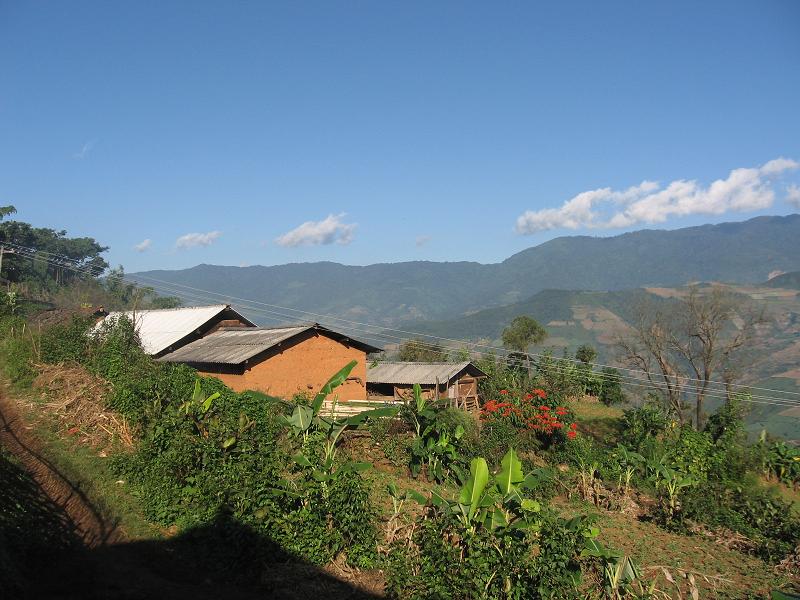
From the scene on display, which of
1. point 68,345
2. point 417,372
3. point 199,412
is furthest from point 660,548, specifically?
point 417,372

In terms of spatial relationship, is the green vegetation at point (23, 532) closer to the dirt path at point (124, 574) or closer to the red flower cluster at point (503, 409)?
the dirt path at point (124, 574)

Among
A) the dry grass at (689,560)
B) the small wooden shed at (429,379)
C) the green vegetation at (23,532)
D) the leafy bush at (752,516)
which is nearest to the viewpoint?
the green vegetation at (23,532)

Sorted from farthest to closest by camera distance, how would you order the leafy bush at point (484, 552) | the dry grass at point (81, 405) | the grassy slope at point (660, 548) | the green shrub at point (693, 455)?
the green shrub at point (693, 455) → the dry grass at point (81, 405) → the grassy slope at point (660, 548) → the leafy bush at point (484, 552)

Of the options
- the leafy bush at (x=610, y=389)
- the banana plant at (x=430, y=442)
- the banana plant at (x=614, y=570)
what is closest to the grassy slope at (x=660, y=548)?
the banana plant at (x=430, y=442)

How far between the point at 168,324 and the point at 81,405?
55.8ft

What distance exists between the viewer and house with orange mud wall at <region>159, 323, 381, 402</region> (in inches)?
839

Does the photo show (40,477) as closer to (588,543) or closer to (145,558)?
(145,558)

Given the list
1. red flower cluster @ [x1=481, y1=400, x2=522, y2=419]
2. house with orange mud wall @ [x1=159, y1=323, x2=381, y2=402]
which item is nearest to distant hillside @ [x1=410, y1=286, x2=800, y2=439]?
red flower cluster @ [x1=481, y1=400, x2=522, y2=419]

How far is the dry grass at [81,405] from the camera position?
40.2 feet

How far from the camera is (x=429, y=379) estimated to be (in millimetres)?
28688

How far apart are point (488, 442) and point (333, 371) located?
8.44 metres

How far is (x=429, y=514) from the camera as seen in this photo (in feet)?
29.0

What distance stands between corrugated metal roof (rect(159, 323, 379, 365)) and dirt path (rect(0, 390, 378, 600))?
11.6 m

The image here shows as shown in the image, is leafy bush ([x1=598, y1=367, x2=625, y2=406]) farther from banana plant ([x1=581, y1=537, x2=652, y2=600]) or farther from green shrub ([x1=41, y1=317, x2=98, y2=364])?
green shrub ([x1=41, y1=317, x2=98, y2=364])
